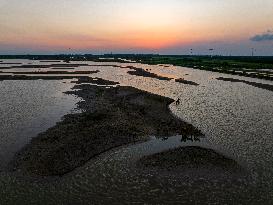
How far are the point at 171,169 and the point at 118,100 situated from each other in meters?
25.3

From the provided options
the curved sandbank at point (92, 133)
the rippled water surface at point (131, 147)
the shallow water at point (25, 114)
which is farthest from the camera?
the shallow water at point (25, 114)

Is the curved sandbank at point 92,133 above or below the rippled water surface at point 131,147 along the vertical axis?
above

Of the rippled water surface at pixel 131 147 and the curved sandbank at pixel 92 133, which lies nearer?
the rippled water surface at pixel 131 147

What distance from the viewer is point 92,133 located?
26406 mm

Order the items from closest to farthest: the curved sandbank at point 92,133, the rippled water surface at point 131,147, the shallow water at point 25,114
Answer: the rippled water surface at point 131,147, the curved sandbank at point 92,133, the shallow water at point 25,114

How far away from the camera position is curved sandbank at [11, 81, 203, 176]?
20.3 m

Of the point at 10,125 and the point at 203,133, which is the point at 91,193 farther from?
the point at 10,125

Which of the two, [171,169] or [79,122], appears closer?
[171,169]

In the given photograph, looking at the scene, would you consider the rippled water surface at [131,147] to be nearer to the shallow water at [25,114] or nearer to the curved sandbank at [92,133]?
the shallow water at [25,114]

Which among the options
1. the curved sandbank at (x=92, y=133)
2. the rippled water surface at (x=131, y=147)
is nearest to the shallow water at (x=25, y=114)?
the rippled water surface at (x=131, y=147)

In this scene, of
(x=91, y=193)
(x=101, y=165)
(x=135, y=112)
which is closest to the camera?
(x=91, y=193)

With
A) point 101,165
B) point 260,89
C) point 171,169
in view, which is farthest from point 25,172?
point 260,89

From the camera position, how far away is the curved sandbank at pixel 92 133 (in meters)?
20.3

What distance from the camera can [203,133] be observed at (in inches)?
1097
